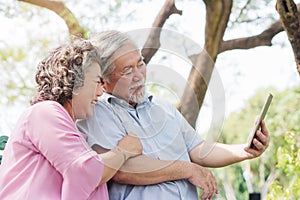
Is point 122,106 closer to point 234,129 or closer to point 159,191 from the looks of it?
point 159,191

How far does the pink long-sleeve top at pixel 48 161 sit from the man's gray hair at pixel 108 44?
33cm

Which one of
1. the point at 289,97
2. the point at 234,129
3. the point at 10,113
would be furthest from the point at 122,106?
the point at 234,129

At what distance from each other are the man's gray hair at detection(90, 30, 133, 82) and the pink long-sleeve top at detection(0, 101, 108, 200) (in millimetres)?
327

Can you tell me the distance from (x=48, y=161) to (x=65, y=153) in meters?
0.07

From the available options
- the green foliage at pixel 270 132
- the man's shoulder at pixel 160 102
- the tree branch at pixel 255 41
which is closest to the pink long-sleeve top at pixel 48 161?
the man's shoulder at pixel 160 102

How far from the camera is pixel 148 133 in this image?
243 cm

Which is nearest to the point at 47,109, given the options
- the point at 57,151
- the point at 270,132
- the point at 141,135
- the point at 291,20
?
the point at 57,151

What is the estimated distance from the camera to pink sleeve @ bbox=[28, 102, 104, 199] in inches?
82.8

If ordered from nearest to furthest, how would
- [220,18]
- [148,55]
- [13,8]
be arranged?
1. [148,55]
2. [220,18]
3. [13,8]

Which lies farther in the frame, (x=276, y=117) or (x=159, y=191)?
(x=276, y=117)

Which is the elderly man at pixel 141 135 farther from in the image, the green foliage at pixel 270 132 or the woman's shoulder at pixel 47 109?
the green foliage at pixel 270 132

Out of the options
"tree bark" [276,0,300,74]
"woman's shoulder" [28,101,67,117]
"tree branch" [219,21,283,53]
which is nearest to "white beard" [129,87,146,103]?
"woman's shoulder" [28,101,67,117]

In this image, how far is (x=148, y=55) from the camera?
Answer: 529 cm

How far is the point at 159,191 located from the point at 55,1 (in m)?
3.85
